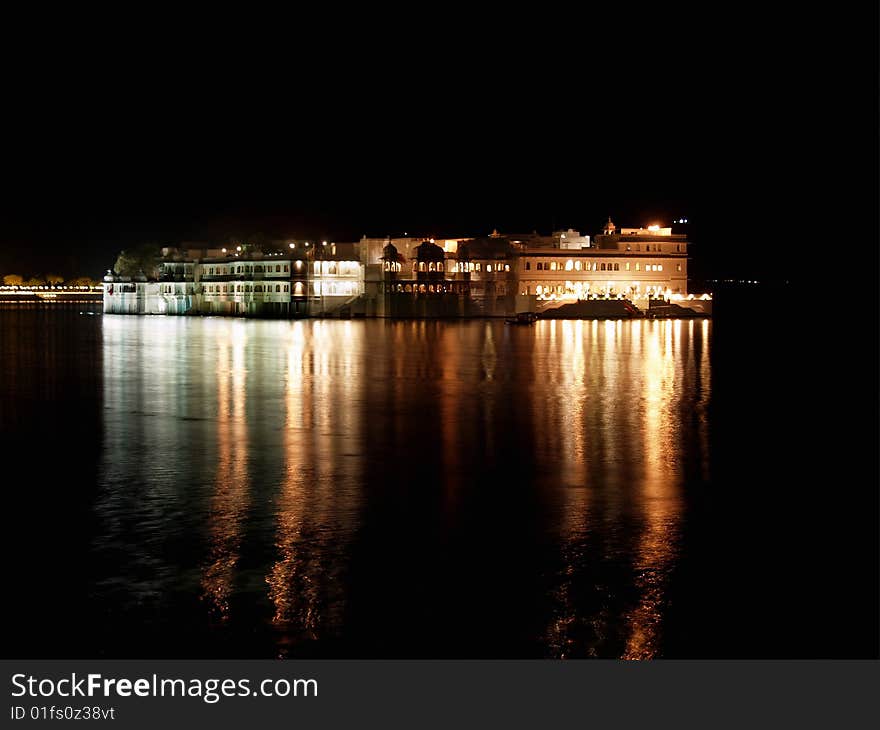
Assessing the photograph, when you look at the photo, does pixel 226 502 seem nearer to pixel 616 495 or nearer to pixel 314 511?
pixel 314 511

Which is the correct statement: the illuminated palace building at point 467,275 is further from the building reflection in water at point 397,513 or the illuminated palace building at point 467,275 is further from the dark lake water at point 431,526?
the dark lake water at point 431,526

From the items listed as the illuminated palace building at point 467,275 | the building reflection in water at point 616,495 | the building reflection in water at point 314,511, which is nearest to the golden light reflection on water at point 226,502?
the building reflection in water at point 314,511

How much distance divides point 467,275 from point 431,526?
229 feet

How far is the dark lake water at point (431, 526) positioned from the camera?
7270mm

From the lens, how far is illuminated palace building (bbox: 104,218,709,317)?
7869 centimetres

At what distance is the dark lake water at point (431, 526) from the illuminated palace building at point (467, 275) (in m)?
56.8

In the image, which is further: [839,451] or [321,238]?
[321,238]

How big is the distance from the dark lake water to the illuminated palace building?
186ft

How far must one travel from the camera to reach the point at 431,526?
10133 millimetres

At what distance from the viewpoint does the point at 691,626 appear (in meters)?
7.39

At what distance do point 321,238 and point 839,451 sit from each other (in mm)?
75364

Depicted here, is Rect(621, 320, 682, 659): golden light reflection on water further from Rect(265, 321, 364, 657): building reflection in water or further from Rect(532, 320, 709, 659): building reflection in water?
Rect(265, 321, 364, 657): building reflection in water

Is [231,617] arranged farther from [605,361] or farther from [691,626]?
[605,361]
